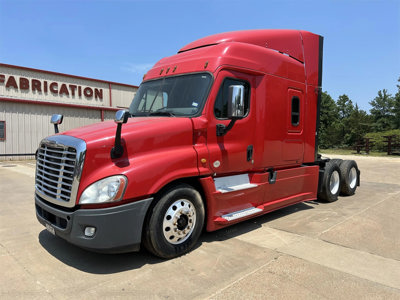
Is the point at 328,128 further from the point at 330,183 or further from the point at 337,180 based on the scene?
the point at 330,183

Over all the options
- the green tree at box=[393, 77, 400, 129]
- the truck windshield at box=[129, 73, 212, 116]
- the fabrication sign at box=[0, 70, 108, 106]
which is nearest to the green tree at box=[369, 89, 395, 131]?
the green tree at box=[393, 77, 400, 129]

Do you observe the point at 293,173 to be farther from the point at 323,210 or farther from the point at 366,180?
the point at 366,180

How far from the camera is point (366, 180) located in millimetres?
10977

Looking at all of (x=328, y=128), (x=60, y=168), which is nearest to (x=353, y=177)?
(x=60, y=168)

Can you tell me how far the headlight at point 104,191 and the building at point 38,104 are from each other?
15.7 metres

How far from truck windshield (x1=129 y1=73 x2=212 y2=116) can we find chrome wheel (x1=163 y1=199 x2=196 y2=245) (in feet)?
4.23

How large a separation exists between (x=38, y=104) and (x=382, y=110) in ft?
192

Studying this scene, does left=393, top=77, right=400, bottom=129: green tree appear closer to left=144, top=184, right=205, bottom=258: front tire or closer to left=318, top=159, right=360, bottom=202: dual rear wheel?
left=318, top=159, right=360, bottom=202: dual rear wheel

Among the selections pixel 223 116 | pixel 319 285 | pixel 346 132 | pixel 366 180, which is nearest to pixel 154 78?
pixel 223 116

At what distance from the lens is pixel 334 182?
7516mm

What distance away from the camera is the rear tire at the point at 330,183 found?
7.03 metres

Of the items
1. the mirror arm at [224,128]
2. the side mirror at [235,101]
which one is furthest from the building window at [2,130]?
the side mirror at [235,101]

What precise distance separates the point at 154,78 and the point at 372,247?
14.1 feet

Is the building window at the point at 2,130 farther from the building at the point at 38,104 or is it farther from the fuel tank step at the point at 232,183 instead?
the fuel tank step at the point at 232,183
